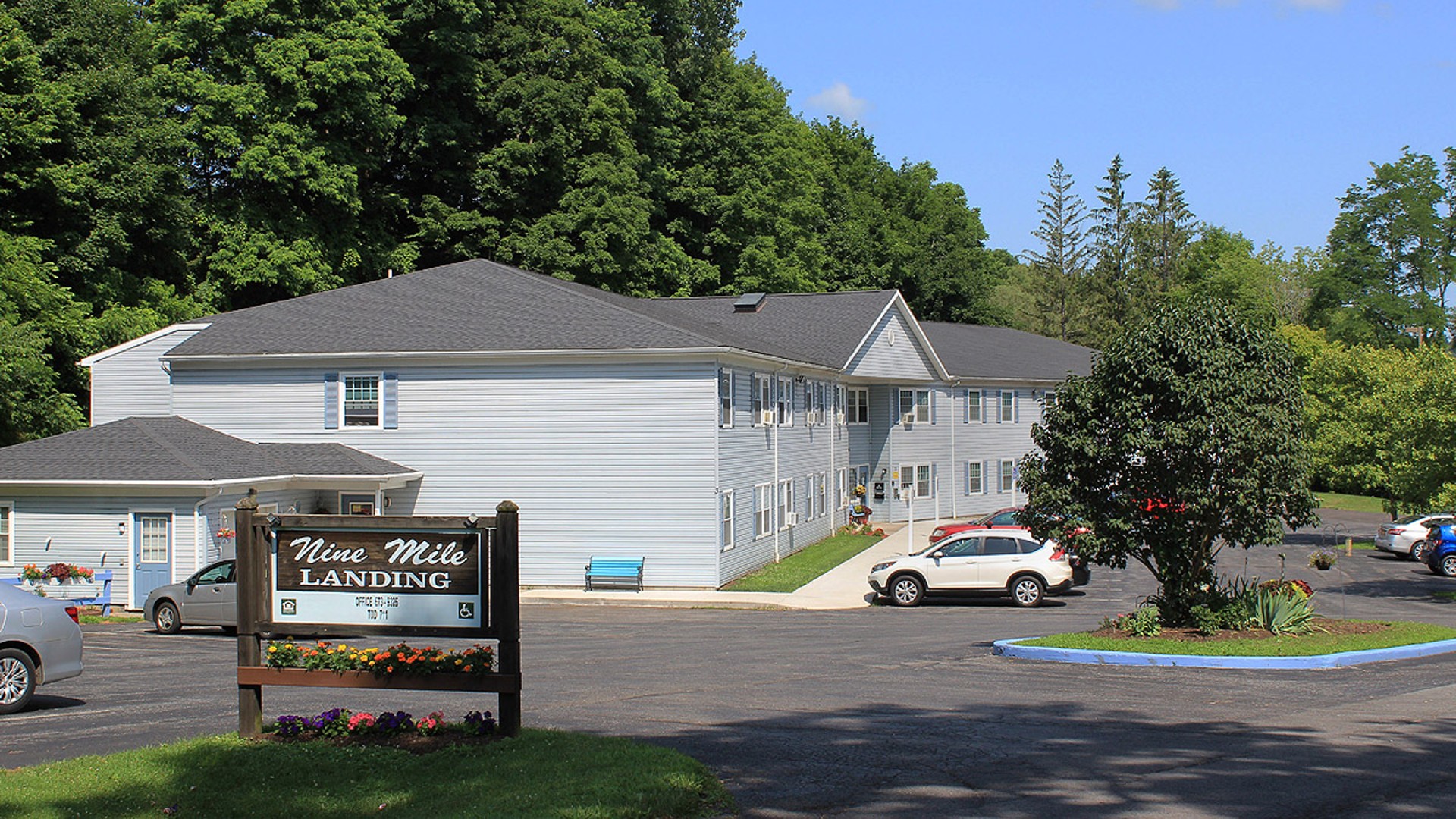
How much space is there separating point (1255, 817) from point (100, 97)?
4207cm

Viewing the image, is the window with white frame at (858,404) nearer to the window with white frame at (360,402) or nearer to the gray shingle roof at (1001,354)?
the gray shingle roof at (1001,354)

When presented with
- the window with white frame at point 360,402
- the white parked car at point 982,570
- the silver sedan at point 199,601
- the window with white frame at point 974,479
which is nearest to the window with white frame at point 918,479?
the window with white frame at point 974,479

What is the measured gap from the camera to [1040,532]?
1922 cm

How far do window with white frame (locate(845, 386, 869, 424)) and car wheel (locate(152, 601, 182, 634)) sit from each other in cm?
2623

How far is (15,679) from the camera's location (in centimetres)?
1439

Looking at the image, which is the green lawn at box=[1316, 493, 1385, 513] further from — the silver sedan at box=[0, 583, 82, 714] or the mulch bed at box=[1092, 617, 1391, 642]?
the silver sedan at box=[0, 583, 82, 714]

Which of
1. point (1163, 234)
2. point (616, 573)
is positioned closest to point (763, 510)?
point (616, 573)

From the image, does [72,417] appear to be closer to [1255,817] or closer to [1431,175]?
[1255,817]

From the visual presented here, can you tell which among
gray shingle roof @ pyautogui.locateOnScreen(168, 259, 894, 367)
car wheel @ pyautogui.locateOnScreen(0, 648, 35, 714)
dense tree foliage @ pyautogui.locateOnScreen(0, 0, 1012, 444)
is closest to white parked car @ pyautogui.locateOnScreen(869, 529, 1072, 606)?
gray shingle roof @ pyautogui.locateOnScreen(168, 259, 894, 367)

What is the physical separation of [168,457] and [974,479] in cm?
3266

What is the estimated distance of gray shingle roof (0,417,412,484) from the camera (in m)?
27.4

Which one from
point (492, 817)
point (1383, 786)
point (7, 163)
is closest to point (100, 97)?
point (7, 163)

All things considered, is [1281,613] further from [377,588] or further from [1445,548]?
[1445,548]

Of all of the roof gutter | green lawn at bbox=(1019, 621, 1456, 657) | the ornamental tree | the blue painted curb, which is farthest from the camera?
the roof gutter
